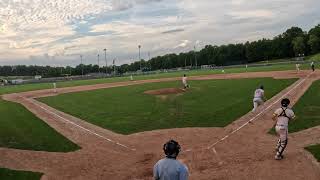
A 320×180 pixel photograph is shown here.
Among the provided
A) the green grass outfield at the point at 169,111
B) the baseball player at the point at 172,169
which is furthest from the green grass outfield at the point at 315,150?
the baseball player at the point at 172,169

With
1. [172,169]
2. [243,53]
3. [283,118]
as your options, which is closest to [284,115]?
[283,118]

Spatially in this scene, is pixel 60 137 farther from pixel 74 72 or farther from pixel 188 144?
pixel 74 72

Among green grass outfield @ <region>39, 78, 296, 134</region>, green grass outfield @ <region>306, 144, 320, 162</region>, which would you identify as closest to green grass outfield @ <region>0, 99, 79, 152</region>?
green grass outfield @ <region>39, 78, 296, 134</region>

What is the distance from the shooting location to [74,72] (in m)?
183

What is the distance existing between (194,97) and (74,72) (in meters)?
152

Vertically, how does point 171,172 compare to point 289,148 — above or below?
above

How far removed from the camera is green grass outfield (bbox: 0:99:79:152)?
62.9 feet

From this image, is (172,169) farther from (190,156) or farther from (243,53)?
(243,53)

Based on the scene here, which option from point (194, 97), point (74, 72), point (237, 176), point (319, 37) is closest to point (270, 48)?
point (319, 37)

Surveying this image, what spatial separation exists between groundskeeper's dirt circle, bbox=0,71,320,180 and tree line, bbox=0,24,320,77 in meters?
121

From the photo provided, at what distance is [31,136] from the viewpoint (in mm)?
→ 22172

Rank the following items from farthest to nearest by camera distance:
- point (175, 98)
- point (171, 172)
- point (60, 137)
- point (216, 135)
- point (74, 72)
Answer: point (74, 72) < point (175, 98) < point (60, 137) < point (216, 135) < point (171, 172)

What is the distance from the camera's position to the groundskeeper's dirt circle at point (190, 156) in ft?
42.6

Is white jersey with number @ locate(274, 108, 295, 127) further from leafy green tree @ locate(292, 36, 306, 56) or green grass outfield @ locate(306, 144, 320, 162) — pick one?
leafy green tree @ locate(292, 36, 306, 56)
